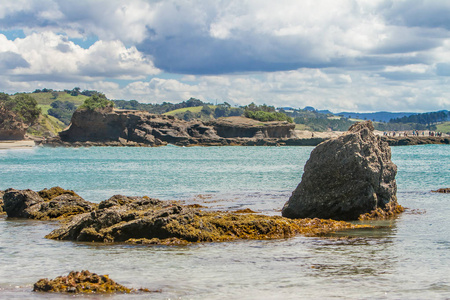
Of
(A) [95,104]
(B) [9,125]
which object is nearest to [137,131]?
(A) [95,104]

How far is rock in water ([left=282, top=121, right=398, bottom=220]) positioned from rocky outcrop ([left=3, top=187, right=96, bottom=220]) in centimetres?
780

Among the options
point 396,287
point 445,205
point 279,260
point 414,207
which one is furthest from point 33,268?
point 445,205

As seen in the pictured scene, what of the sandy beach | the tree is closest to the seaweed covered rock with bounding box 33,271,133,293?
the sandy beach

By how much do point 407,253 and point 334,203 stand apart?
17.7ft

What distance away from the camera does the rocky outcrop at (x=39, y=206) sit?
19172mm

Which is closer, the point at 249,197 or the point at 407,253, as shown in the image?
the point at 407,253

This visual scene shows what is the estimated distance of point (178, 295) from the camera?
877 cm

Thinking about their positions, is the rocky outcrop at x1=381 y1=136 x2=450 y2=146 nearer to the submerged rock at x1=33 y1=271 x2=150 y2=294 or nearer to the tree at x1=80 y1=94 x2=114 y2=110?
the tree at x1=80 y1=94 x2=114 y2=110

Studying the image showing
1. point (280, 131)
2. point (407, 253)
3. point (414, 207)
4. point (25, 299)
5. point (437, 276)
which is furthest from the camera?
point (280, 131)

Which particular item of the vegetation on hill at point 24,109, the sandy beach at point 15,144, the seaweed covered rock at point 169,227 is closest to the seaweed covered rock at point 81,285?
the seaweed covered rock at point 169,227

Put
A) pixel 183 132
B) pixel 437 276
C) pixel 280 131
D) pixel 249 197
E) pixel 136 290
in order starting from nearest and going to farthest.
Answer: pixel 136 290
pixel 437 276
pixel 249 197
pixel 183 132
pixel 280 131

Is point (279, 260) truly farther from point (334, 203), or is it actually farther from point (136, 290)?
point (334, 203)

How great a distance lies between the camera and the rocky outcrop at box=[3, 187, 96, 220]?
19.2 metres

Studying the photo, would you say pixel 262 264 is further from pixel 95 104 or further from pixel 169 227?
pixel 95 104
